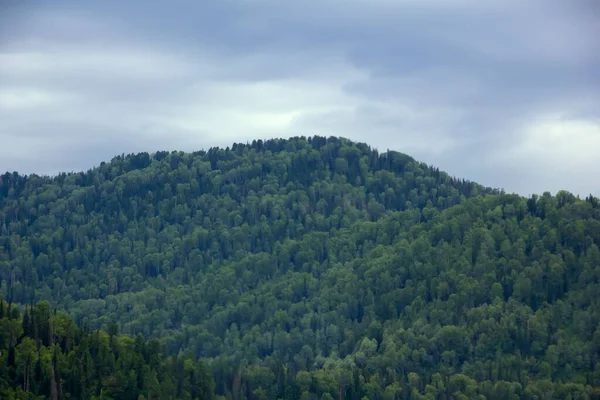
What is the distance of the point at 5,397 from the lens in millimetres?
198000
